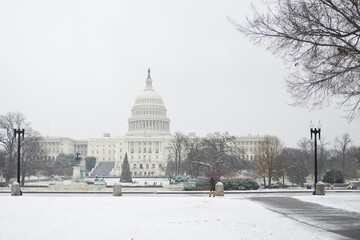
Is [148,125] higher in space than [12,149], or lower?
higher

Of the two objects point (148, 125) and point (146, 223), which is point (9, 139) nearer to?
point (146, 223)

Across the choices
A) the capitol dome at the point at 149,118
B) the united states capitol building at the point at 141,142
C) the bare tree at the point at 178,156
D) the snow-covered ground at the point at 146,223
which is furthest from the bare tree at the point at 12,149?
the capitol dome at the point at 149,118

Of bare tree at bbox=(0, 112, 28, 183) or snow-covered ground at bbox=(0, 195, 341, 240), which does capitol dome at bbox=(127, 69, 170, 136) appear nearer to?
bare tree at bbox=(0, 112, 28, 183)

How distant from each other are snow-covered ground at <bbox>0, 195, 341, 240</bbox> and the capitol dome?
143 m

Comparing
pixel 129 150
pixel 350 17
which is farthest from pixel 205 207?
pixel 129 150

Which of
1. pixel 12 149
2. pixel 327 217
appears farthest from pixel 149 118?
pixel 327 217

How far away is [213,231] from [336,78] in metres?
5.71

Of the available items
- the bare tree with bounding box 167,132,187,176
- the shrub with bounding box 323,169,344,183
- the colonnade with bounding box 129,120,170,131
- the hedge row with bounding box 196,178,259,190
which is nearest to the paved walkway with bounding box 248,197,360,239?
the hedge row with bounding box 196,178,259,190

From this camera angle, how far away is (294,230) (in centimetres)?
1286

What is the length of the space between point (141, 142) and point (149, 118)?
9.67m

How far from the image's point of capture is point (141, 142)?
15775cm

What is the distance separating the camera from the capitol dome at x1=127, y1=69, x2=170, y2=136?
162625 millimetres

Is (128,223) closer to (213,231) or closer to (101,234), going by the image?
(101,234)

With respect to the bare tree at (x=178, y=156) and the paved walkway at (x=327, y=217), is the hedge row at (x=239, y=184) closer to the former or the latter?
the paved walkway at (x=327, y=217)
